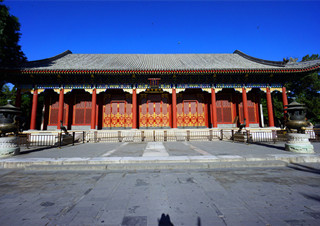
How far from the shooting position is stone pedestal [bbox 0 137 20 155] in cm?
557

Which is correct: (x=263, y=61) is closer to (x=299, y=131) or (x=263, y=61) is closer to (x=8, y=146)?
(x=299, y=131)

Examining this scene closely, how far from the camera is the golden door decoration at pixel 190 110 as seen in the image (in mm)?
14094

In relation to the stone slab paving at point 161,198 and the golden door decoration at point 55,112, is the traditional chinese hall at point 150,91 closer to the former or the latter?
the golden door decoration at point 55,112

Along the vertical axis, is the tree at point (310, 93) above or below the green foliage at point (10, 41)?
below

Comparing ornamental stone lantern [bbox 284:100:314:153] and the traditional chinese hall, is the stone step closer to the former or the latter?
ornamental stone lantern [bbox 284:100:314:153]

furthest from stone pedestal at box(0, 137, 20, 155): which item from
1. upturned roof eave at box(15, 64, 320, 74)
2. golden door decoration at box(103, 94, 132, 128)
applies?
golden door decoration at box(103, 94, 132, 128)

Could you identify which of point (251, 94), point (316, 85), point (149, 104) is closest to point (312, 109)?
point (316, 85)

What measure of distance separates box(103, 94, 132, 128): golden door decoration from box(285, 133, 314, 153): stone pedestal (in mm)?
11601

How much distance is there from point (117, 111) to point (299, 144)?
13072mm

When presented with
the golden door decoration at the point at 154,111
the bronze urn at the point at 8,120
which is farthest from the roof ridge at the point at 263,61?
the bronze urn at the point at 8,120

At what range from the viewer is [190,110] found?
14.3 m

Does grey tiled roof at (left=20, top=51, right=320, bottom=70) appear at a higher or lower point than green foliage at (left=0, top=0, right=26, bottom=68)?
lower

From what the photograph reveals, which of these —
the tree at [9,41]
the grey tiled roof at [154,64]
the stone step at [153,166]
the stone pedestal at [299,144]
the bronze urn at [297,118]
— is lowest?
the stone step at [153,166]

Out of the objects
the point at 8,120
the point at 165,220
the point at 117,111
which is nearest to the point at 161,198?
the point at 165,220
